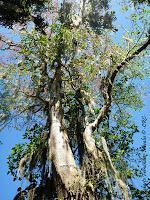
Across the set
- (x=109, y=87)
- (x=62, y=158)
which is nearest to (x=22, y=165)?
(x=62, y=158)

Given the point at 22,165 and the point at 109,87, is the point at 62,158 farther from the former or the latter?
the point at 109,87

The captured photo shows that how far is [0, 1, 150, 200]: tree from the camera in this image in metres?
11.5

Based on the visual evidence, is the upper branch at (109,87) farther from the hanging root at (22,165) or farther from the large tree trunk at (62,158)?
the hanging root at (22,165)

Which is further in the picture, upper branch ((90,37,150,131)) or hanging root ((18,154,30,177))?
upper branch ((90,37,150,131))

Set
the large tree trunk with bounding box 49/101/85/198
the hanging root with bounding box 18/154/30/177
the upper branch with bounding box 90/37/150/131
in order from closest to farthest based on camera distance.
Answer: the large tree trunk with bounding box 49/101/85/198
the hanging root with bounding box 18/154/30/177
the upper branch with bounding box 90/37/150/131

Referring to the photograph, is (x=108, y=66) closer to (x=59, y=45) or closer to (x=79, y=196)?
(x=59, y=45)

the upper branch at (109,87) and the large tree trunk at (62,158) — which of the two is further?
the upper branch at (109,87)

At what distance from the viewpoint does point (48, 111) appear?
45.8ft

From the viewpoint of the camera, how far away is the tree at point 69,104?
1147cm

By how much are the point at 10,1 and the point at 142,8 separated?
4634 mm

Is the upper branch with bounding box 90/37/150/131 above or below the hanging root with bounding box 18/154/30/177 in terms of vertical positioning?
above

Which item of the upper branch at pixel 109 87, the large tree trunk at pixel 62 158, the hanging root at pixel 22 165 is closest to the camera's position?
the large tree trunk at pixel 62 158

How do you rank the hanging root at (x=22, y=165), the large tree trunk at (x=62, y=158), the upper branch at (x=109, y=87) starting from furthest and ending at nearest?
1. the upper branch at (x=109, y=87)
2. the hanging root at (x=22, y=165)
3. the large tree trunk at (x=62, y=158)

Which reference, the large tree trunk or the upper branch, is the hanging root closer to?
the large tree trunk
